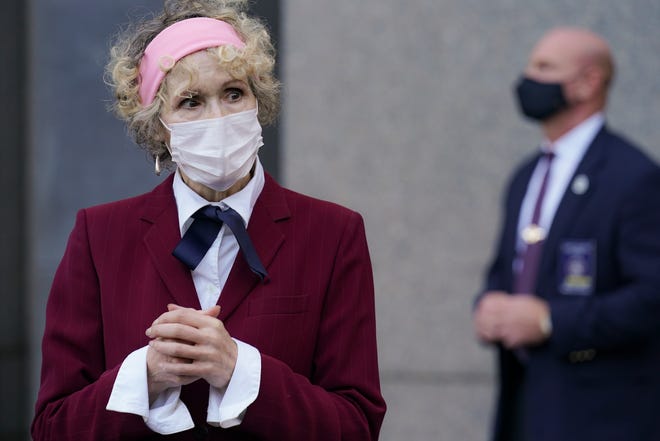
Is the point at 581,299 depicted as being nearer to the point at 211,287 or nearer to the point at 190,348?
the point at 211,287

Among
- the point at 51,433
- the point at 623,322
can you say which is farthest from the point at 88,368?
the point at 623,322

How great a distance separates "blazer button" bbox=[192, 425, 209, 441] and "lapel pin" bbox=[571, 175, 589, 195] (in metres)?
1.93

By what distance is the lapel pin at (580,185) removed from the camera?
12.7ft

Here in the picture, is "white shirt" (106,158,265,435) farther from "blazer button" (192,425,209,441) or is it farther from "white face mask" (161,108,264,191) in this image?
"white face mask" (161,108,264,191)

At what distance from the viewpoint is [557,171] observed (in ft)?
13.3

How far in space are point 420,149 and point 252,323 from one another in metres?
3.16

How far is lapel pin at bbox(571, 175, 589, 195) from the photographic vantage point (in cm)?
386

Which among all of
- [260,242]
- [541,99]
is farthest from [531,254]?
[260,242]

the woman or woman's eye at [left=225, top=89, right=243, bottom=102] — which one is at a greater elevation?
woman's eye at [left=225, top=89, right=243, bottom=102]

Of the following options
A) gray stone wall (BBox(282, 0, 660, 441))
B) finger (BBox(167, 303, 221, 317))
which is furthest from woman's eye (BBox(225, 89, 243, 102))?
gray stone wall (BBox(282, 0, 660, 441))

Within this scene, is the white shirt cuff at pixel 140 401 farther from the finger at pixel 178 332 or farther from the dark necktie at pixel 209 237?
Answer: the dark necktie at pixel 209 237

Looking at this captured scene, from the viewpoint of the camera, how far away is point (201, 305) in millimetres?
2365

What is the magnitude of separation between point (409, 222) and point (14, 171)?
79.7 inches

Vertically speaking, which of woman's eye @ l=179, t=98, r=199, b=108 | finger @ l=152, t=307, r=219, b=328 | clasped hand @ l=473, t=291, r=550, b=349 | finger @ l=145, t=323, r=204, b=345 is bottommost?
clasped hand @ l=473, t=291, r=550, b=349
